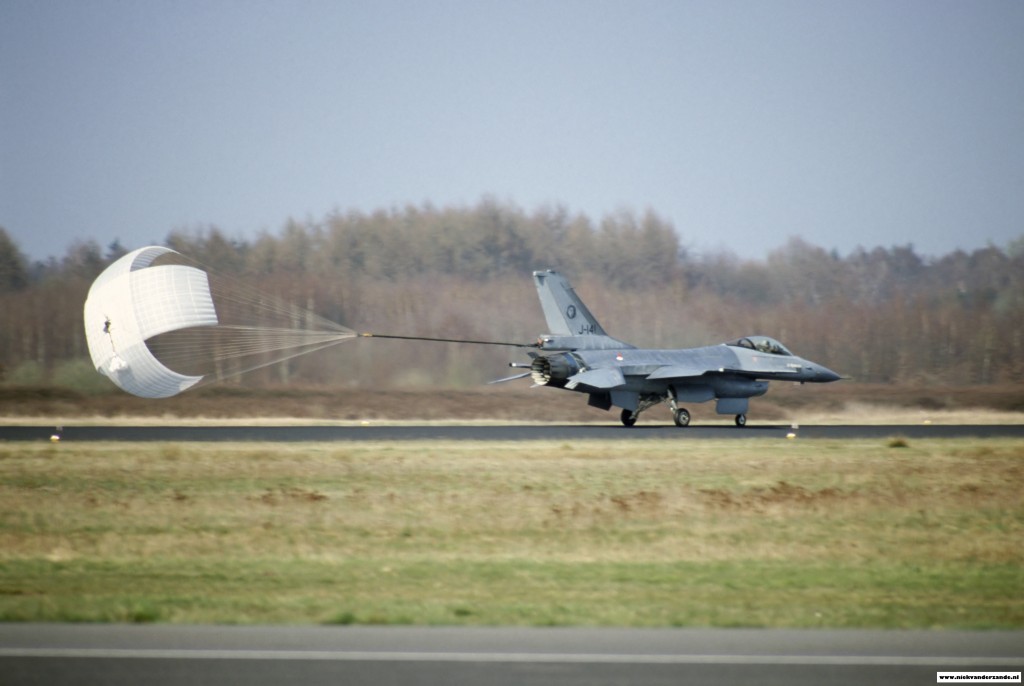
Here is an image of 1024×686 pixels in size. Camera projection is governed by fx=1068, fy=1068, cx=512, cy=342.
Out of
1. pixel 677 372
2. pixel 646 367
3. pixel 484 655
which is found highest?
pixel 646 367

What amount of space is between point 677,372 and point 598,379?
10.4 ft

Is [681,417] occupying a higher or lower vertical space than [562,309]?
lower

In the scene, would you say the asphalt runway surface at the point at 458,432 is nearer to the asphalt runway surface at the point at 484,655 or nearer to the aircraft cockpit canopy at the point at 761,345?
the aircraft cockpit canopy at the point at 761,345

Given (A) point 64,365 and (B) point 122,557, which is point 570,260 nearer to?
(A) point 64,365

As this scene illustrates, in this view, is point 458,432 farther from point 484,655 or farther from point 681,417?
point 484,655

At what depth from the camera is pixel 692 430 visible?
36.3m

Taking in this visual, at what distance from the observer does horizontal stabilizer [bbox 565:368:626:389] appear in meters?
36.4

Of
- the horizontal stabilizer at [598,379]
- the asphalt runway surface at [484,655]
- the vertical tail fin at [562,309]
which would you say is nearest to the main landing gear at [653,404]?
the horizontal stabilizer at [598,379]

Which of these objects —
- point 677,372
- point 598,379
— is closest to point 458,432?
point 598,379

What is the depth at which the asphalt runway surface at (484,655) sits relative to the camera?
7.93 meters

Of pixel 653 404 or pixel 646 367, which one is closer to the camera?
pixel 646 367

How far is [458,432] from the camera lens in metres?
35.2

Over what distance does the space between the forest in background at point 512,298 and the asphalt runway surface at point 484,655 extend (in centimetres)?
3778

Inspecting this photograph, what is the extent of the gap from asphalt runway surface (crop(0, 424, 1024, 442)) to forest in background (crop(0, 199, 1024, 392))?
9391 mm
